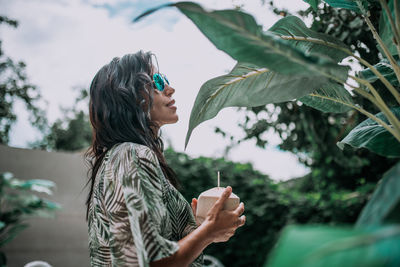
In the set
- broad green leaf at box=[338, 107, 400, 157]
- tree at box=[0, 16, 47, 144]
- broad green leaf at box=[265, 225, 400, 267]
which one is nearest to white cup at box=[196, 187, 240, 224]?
broad green leaf at box=[338, 107, 400, 157]

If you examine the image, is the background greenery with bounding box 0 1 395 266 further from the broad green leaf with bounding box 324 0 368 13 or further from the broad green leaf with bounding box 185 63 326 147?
the broad green leaf with bounding box 185 63 326 147

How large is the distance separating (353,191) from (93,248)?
4.15 metres

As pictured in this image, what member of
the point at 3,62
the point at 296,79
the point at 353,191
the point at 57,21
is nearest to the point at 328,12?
the point at 296,79

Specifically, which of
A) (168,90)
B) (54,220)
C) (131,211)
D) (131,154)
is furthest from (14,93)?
(131,211)

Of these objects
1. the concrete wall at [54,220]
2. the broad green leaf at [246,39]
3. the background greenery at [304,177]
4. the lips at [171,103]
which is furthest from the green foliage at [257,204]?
the broad green leaf at [246,39]

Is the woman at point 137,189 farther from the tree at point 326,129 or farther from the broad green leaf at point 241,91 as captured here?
the tree at point 326,129

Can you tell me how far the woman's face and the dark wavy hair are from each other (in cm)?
4

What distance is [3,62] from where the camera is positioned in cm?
1099

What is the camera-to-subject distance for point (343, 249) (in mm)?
402

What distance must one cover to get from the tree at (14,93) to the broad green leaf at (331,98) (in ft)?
35.4

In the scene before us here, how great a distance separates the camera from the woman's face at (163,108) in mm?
1359

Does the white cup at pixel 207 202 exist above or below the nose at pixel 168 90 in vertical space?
below

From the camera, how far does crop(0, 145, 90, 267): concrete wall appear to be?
16.7ft

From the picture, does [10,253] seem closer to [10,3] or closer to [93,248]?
[93,248]
